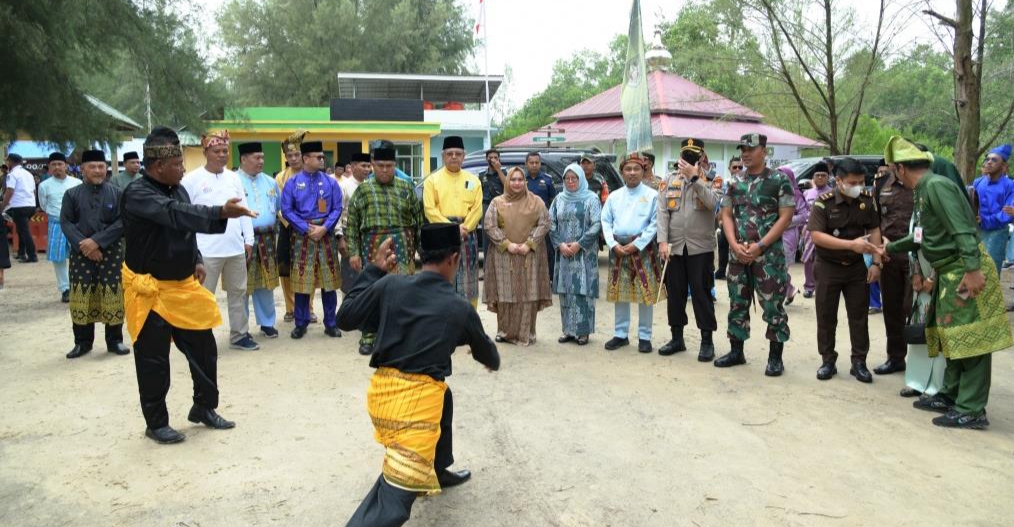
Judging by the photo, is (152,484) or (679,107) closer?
(152,484)

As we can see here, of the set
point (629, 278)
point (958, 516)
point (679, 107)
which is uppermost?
point (679, 107)

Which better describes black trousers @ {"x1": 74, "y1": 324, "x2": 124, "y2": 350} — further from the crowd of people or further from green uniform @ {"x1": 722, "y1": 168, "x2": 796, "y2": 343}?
green uniform @ {"x1": 722, "y1": 168, "x2": 796, "y2": 343}

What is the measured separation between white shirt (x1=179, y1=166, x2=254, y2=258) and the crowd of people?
0.06ft

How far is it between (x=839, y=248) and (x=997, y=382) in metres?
1.69

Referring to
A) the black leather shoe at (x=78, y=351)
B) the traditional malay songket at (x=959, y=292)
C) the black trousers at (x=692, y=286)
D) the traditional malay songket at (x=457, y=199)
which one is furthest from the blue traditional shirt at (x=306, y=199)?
the traditional malay songket at (x=959, y=292)

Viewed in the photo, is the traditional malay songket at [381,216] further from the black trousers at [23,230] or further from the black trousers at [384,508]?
the black trousers at [23,230]

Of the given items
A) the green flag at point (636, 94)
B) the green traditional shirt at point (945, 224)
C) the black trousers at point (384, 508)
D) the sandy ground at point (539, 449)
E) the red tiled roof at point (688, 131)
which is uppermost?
the red tiled roof at point (688, 131)

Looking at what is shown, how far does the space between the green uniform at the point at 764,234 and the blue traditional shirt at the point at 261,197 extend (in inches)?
174

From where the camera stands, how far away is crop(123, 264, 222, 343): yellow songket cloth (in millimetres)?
4523

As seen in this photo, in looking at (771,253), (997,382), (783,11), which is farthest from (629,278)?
(783,11)

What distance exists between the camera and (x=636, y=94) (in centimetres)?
808

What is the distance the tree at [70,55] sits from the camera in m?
8.95

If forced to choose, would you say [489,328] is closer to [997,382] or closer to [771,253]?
[771,253]

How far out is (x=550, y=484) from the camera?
3908mm
